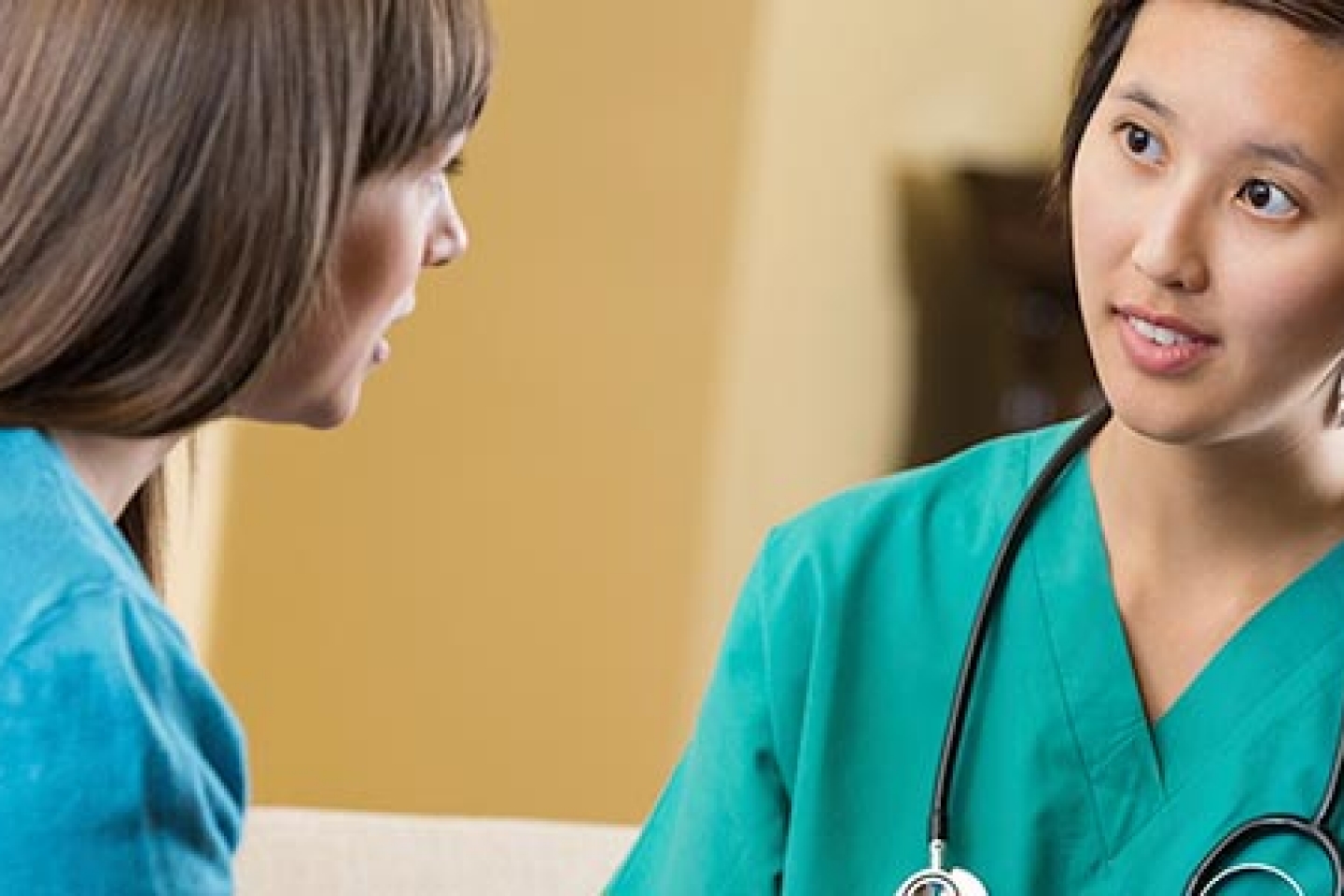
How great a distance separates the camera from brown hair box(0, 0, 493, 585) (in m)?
1.27

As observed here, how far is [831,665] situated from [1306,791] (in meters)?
0.24

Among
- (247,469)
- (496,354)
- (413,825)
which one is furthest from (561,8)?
(413,825)

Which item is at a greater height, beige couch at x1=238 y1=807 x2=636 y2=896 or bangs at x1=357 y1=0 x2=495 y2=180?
bangs at x1=357 y1=0 x2=495 y2=180

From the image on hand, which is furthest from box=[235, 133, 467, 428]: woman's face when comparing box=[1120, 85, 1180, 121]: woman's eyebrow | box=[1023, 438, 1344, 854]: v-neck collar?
box=[1023, 438, 1344, 854]: v-neck collar

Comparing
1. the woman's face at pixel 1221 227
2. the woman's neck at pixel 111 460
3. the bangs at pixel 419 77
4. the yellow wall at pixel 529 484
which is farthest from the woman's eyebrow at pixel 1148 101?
the yellow wall at pixel 529 484

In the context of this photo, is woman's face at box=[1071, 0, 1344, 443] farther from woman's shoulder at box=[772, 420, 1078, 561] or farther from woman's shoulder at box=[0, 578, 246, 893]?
woman's shoulder at box=[0, 578, 246, 893]

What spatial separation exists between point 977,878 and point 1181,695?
0.14 meters

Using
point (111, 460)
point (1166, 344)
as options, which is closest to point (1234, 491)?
point (1166, 344)

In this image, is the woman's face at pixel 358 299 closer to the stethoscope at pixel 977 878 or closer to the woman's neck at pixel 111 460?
the woman's neck at pixel 111 460

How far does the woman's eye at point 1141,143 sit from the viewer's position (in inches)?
58.3

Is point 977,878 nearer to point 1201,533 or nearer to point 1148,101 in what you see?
point 1201,533

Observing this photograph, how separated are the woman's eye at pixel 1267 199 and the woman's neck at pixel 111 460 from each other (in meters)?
0.49

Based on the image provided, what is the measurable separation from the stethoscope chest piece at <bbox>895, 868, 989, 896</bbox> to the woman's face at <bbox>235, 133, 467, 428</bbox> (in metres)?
0.35

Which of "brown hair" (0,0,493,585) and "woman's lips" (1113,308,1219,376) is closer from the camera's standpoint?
"brown hair" (0,0,493,585)
